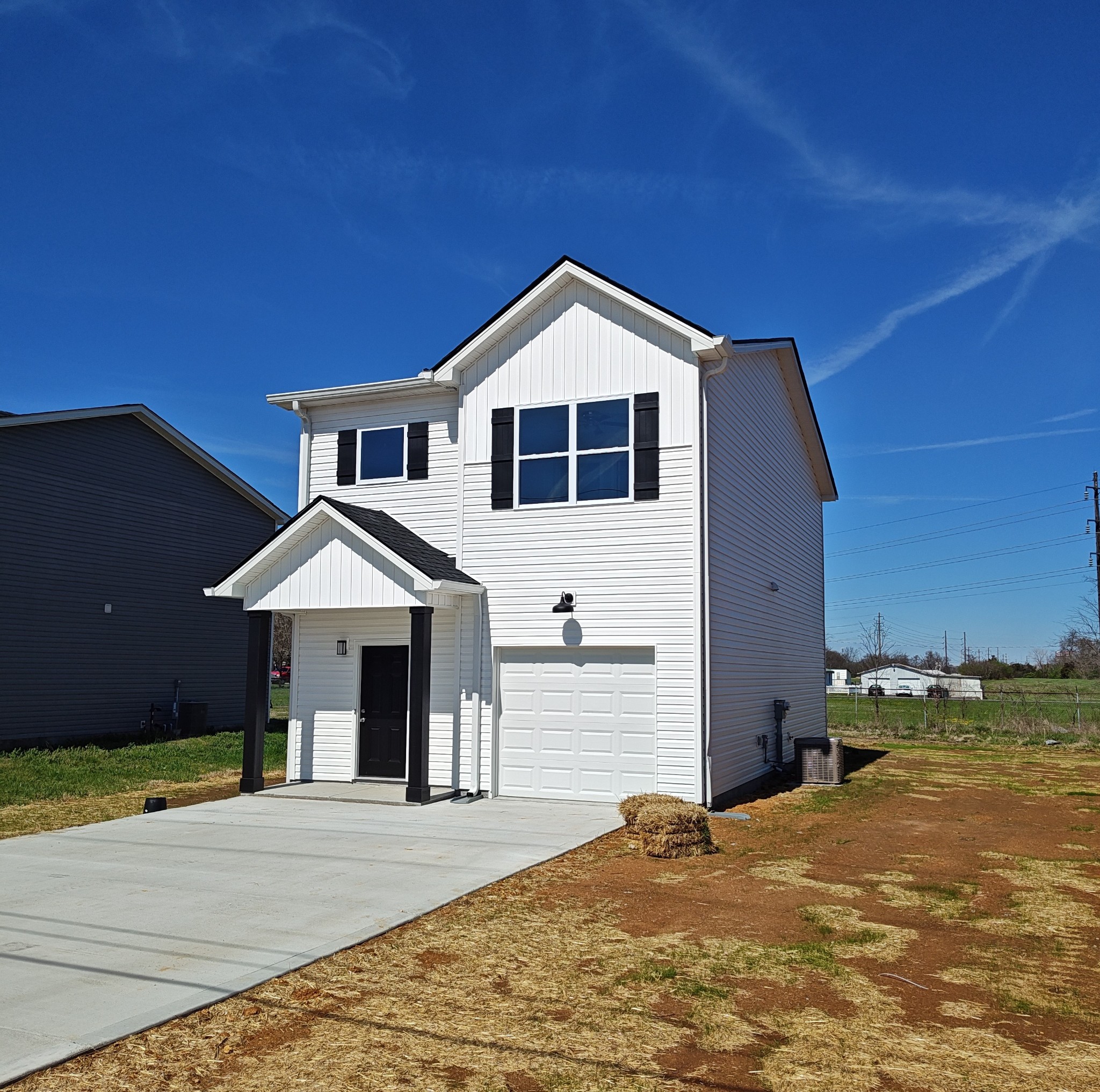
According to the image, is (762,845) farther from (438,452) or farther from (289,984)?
(438,452)

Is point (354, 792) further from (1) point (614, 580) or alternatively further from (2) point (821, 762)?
(2) point (821, 762)

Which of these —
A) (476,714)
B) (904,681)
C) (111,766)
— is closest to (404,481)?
(476,714)

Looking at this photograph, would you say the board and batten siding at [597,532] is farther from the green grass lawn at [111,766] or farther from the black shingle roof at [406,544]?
the green grass lawn at [111,766]

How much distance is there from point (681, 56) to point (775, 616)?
944 cm

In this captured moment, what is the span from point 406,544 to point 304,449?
3.45 meters

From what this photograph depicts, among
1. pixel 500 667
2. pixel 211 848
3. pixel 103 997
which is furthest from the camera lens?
pixel 500 667

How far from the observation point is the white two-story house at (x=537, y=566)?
12.8m

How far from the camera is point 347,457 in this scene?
15.5 meters

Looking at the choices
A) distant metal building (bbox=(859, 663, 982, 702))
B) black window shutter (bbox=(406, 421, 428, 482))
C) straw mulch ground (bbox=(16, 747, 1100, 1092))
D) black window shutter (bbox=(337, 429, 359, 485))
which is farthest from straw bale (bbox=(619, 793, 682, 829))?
distant metal building (bbox=(859, 663, 982, 702))

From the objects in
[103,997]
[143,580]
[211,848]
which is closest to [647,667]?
[211,848]

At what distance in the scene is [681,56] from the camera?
13742 mm

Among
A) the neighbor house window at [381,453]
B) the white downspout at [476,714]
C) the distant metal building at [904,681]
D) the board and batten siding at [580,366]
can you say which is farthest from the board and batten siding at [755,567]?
the distant metal building at [904,681]

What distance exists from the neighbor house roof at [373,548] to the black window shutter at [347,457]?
3.73 ft

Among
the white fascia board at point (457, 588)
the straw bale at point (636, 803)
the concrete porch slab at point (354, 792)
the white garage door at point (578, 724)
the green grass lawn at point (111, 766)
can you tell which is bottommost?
the green grass lawn at point (111, 766)
